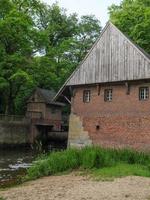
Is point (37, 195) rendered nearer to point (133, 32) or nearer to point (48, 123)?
point (133, 32)

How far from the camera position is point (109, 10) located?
1656 inches

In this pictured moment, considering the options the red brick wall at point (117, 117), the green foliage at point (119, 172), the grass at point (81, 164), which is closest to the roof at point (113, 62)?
the red brick wall at point (117, 117)

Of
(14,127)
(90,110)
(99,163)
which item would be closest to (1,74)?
(14,127)

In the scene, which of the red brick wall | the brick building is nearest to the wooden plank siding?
the brick building

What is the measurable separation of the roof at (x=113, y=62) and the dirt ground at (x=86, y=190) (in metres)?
13.0

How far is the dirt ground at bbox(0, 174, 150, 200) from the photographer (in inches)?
406

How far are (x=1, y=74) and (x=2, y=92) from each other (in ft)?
22.2

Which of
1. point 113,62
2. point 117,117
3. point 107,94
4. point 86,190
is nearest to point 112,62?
point 113,62

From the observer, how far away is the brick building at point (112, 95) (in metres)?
25.3

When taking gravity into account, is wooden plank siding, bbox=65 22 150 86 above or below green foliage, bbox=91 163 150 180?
above

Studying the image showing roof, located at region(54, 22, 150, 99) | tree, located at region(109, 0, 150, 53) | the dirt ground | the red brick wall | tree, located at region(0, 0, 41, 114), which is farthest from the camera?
tree, located at region(0, 0, 41, 114)

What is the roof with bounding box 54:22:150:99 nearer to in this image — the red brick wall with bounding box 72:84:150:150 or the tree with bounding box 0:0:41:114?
the red brick wall with bounding box 72:84:150:150

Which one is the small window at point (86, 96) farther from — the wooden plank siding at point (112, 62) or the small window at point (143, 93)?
the small window at point (143, 93)

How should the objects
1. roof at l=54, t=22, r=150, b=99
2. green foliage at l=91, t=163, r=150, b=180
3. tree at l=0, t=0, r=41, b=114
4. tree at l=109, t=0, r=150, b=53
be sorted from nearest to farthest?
1. green foliage at l=91, t=163, r=150, b=180
2. roof at l=54, t=22, r=150, b=99
3. tree at l=109, t=0, r=150, b=53
4. tree at l=0, t=0, r=41, b=114
